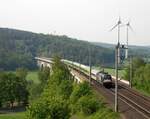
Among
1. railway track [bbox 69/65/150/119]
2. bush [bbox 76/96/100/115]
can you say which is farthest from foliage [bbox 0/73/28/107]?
bush [bbox 76/96/100/115]

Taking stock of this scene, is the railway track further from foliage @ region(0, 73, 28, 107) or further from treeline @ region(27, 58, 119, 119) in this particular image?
foliage @ region(0, 73, 28, 107)

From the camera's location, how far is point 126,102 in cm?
6250

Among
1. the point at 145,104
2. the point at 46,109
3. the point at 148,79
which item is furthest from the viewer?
the point at 148,79

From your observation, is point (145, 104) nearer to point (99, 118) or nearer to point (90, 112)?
point (90, 112)

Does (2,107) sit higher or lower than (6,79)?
lower

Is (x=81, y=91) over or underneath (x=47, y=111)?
underneath

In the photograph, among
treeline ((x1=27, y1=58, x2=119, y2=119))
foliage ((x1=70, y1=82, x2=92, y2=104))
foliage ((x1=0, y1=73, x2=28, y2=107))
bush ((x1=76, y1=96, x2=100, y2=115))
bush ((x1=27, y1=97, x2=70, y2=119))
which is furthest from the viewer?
foliage ((x1=0, y1=73, x2=28, y2=107))

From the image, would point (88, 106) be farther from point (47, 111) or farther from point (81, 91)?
point (47, 111)

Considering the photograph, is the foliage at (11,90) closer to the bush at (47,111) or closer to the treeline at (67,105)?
the treeline at (67,105)

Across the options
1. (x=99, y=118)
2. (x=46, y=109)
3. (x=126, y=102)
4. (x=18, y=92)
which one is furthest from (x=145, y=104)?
(x=18, y=92)

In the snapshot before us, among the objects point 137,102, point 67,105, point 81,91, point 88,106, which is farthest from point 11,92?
point 67,105

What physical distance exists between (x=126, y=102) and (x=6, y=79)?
64.3m

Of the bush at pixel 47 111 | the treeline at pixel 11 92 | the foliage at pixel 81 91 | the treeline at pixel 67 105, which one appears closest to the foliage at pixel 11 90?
the treeline at pixel 11 92

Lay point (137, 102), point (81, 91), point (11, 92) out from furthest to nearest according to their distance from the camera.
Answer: point (11, 92) → point (81, 91) → point (137, 102)
